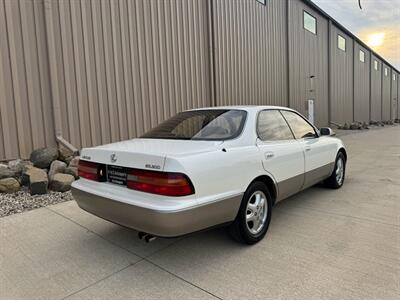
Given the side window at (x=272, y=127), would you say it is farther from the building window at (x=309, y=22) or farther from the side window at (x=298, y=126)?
the building window at (x=309, y=22)

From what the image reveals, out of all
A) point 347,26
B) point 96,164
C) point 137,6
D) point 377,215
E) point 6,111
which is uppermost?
point 347,26

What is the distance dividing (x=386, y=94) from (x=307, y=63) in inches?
A: 1083

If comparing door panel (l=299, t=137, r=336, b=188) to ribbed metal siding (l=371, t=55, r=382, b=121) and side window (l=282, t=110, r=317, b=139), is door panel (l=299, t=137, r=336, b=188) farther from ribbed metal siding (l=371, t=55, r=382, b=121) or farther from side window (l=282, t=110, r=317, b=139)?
ribbed metal siding (l=371, t=55, r=382, b=121)

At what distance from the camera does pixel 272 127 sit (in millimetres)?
3781

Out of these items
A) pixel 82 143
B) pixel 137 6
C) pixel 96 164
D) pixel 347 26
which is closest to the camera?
pixel 96 164

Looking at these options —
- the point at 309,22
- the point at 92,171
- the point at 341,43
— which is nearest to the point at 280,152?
the point at 92,171

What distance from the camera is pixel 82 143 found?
706 cm

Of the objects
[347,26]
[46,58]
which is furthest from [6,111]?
[347,26]

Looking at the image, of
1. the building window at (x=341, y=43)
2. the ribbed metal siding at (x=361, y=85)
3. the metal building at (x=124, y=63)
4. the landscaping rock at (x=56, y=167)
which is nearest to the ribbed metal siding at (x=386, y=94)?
the ribbed metal siding at (x=361, y=85)

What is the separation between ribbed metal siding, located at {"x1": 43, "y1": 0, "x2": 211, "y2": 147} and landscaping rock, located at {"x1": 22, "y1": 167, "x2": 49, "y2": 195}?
168 cm

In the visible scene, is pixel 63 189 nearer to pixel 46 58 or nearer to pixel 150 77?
pixel 46 58

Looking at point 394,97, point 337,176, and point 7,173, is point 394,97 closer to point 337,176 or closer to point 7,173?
point 337,176

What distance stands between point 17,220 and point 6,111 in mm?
2739

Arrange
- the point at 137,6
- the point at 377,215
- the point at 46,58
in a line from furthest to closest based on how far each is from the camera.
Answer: the point at 137,6 < the point at 46,58 < the point at 377,215
